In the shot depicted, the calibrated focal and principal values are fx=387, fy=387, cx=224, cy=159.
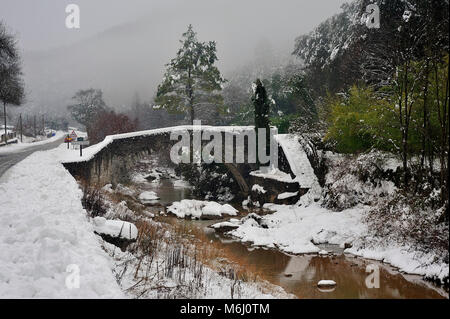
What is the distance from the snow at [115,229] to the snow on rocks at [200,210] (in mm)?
9877

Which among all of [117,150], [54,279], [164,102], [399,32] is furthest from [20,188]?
[164,102]

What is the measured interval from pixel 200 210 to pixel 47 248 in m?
13.1

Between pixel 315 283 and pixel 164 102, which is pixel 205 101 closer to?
pixel 164 102

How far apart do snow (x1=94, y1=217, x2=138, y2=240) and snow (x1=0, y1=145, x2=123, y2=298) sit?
183mm

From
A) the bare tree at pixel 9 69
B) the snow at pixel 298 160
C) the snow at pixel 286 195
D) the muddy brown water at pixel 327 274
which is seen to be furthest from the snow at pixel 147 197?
the bare tree at pixel 9 69

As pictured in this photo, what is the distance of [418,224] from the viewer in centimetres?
1066

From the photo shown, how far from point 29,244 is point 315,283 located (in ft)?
22.8

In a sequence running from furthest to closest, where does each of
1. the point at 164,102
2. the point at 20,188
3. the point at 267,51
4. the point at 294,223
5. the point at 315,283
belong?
1. the point at 267,51
2. the point at 164,102
3. the point at 294,223
4. the point at 20,188
5. the point at 315,283

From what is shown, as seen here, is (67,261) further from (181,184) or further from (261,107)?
(181,184)

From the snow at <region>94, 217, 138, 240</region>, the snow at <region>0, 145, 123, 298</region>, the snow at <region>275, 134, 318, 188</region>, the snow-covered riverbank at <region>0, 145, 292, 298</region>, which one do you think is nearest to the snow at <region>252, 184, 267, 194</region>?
the snow at <region>275, 134, 318, 188</region>

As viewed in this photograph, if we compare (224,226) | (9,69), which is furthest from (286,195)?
(9,69)

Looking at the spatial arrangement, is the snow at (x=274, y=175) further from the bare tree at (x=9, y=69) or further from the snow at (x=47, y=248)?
the bare tree at (x=9, y=69)

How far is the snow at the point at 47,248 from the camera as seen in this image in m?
5.69

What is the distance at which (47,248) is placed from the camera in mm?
6730
